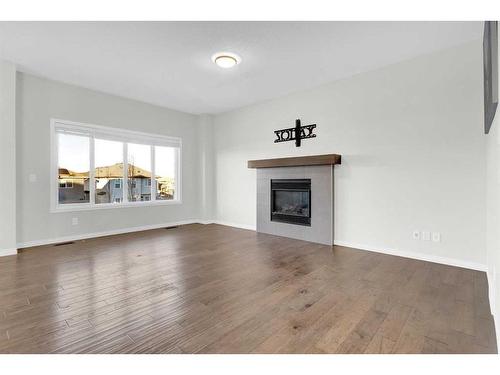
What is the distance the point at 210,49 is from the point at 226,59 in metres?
0.25

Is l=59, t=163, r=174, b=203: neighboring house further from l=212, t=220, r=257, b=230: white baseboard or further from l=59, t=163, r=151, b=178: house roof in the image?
l=212, t=220, r=257, b=230: white baseboard

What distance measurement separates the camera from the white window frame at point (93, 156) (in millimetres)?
4402

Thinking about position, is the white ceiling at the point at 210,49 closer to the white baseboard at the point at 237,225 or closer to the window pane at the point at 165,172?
the window pane at the point at 165,172

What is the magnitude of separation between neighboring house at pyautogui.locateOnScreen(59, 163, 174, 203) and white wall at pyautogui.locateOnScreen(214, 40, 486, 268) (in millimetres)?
3301

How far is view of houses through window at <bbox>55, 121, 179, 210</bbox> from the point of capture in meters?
4.63

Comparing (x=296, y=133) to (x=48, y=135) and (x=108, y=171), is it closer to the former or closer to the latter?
(x=108, y=171)

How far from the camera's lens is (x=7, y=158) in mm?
3676

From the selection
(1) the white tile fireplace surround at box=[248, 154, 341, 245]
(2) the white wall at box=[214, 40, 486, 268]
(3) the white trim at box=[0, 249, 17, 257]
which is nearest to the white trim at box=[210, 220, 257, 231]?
(1) the white tile fireplace surround at box=[248, 154, 341, 245]

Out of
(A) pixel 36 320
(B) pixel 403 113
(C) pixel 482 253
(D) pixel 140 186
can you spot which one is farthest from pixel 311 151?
(A) pixel 36 320

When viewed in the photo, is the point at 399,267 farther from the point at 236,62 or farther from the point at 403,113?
the point at 236,62

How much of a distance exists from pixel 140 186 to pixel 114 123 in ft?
4.67

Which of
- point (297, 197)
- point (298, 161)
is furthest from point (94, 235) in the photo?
point (298, 161)

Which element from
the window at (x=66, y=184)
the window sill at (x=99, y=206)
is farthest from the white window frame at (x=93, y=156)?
the window at (x=66, y=184)

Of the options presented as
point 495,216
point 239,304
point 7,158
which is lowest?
point 239,304
